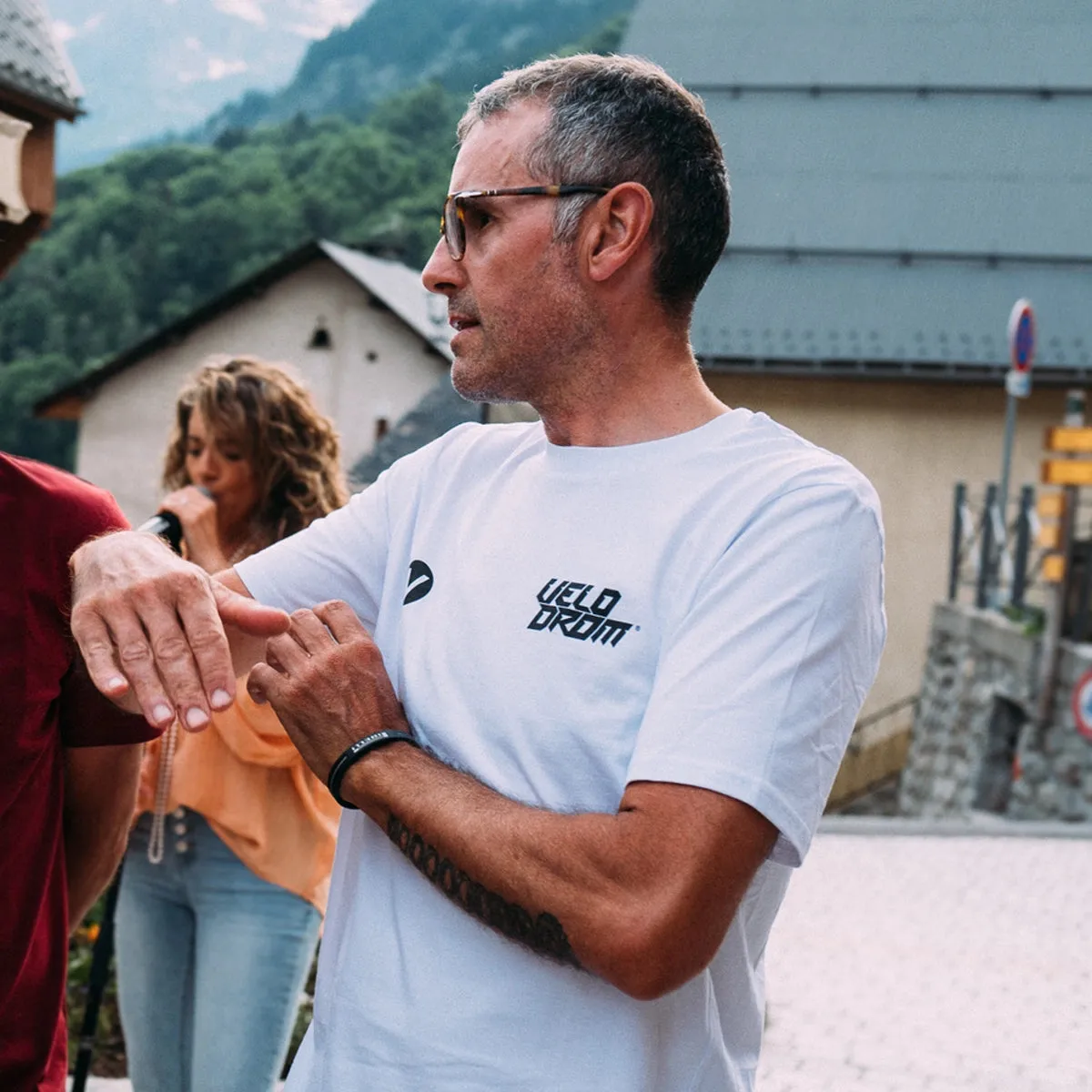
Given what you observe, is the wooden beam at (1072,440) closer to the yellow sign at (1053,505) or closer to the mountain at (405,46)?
the yellow sign at (1053,505)

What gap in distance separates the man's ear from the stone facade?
12.2 metres

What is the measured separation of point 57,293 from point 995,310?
52666 millimetres

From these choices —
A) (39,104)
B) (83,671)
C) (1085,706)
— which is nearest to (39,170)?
(39,104)

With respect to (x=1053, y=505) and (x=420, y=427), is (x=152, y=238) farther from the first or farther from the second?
(x=1053, y=505)

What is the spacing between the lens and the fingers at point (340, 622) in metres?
2.02

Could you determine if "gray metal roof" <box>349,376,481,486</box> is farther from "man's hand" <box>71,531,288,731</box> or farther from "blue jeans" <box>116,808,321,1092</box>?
"man's hand" <box>71,531,288,731</box>

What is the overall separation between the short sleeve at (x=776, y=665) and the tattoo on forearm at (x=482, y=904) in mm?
202

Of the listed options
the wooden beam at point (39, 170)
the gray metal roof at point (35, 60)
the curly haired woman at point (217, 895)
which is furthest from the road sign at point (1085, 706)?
the curly haired woman at point (217, 895)

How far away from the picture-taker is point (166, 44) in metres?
36.6

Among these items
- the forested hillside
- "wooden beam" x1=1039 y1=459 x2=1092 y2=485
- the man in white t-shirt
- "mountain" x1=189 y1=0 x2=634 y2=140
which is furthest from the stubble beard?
"mountain" x1=189 y1=0 x2=634 y2=140

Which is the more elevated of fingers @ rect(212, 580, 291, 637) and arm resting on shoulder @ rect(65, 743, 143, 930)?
fingers @ rect(212, 580, 291, 637)

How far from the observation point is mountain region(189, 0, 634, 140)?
83.2 m

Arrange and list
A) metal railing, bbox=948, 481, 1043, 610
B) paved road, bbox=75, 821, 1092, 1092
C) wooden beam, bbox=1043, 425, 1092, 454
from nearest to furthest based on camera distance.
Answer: paved road, bbox=75, 821, 1092, 1092
wooden beam, bbox=1043, 425, 1092, 454
metal railing, bbox=948, 481, 1043, 610

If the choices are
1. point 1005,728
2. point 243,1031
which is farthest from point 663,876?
point 1005,728
